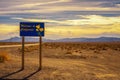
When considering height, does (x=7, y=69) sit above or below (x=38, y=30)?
below

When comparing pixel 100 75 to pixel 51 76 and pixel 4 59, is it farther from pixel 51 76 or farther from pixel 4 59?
→ pixel 4 59

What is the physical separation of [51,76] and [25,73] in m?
1.81

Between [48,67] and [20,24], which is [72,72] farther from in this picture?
[20,24]

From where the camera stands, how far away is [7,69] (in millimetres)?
24234

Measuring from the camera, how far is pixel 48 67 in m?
26.0

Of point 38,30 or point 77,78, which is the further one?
point 38,30

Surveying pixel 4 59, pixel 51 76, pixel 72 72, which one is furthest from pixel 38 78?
pixel 4 59

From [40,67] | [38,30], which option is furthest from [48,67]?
[38,30]

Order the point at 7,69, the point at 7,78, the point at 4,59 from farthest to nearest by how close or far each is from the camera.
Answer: the point at 4,59 < the point at 7,69 < the point at 7,78

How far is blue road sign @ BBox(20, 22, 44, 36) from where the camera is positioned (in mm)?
24766

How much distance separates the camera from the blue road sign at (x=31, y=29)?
2477cm

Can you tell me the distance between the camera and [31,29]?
2492 centimetres

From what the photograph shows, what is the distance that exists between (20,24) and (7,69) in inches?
117

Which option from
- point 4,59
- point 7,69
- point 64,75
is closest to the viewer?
point 64,75
